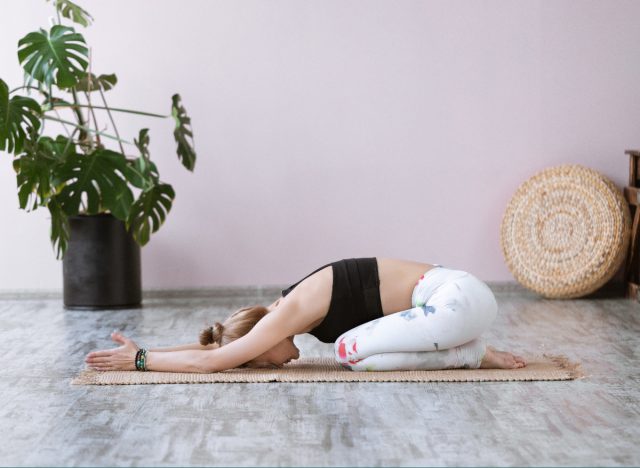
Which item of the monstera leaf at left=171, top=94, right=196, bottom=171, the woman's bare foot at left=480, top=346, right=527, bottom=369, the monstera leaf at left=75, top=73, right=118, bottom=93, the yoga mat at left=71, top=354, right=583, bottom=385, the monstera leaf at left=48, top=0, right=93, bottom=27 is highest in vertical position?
the monstera leaf at left=48, top=0, right=93, bottom=27

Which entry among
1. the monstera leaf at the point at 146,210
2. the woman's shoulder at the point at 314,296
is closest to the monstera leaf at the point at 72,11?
the monstera leaf at the point at 146,210

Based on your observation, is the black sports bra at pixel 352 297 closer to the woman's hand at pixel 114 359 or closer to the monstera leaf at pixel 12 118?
the woman's hand at pixel 114 359

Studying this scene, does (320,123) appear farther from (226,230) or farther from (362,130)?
(226,230)

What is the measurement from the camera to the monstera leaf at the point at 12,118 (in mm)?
4207

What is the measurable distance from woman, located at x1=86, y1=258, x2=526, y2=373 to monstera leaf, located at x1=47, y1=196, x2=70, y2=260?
148cm

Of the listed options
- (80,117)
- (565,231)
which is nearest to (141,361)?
(80,117)

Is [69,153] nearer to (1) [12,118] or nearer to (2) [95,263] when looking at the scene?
(1) [12,118]

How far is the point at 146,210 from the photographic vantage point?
481 centimetres

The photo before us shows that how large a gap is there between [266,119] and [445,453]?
11.3ft

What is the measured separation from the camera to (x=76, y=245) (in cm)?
506

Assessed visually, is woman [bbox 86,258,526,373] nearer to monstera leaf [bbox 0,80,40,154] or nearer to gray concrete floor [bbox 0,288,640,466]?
gray concrete floor [bbox 0,288,640,466]

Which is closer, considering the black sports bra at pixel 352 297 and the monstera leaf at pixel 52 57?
the black sports bra at pixel 352 297

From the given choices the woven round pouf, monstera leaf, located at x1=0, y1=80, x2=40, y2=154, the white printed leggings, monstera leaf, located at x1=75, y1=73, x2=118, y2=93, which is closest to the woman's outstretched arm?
the white printed leggings

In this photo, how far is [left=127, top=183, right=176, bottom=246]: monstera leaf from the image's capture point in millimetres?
4781
